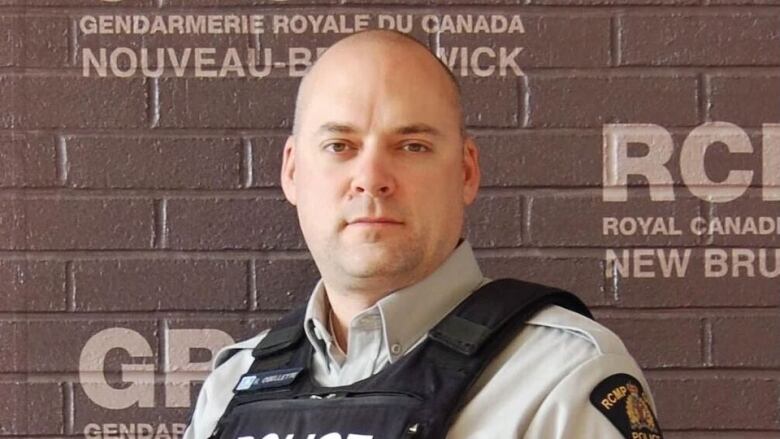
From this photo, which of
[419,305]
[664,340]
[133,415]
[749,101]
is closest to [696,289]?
[664,340]

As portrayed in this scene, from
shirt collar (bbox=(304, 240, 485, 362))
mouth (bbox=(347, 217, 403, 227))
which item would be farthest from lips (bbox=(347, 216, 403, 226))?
shirt collar (bbox=(304, 240, 485, 362))

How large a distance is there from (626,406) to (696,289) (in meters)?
0.60

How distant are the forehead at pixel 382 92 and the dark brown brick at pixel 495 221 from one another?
1.06ft

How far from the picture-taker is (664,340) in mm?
1690

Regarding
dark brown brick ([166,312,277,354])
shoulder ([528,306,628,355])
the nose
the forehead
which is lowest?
dark brown brick ([166,312,277,354])

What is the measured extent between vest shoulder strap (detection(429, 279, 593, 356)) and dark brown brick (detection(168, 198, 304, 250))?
0.51 metres

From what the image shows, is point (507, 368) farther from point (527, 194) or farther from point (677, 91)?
point (677, 91)

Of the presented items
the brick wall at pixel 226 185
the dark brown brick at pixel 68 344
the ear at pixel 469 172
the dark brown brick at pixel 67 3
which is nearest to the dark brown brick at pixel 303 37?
the brick wall at pixel 226 185

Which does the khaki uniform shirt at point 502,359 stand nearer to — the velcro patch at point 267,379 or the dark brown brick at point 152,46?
the velcro patch at point 267,379

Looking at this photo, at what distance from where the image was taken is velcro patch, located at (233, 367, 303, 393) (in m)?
1.40

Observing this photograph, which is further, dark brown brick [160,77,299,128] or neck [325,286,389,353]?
dark brown brick [160,77,299,128]

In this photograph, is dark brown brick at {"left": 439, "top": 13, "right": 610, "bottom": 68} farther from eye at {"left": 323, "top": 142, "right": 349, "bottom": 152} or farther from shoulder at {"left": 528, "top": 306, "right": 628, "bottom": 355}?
shoulder at {"left": 528, "top": 306, "right": 628, "bottom": 355}

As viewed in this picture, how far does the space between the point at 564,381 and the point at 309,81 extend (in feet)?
1.95

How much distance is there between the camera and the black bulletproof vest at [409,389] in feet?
4.04
